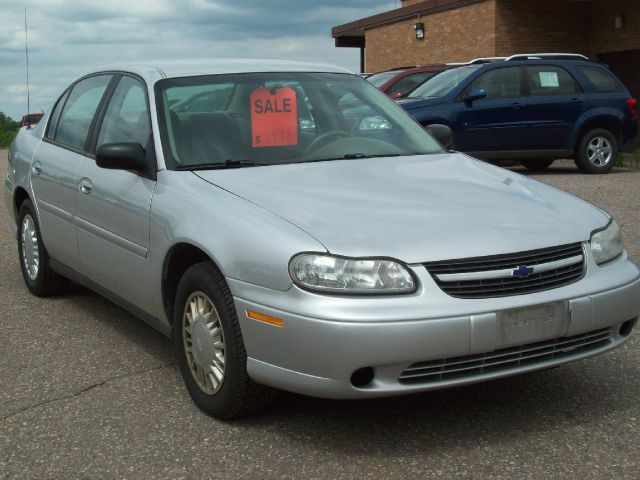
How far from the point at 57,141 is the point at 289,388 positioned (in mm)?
3131

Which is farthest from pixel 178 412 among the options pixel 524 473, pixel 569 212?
pixel 569 212

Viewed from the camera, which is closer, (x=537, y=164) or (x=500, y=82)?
(x=500, y=82)

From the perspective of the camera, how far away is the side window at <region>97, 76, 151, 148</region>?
5.12 meters

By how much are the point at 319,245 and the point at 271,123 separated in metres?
1.45

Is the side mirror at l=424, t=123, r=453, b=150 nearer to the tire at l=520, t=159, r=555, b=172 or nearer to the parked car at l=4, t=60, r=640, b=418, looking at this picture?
the parked car at l=4, t=60, r=640, b=418

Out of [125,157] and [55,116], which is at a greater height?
[55,116]

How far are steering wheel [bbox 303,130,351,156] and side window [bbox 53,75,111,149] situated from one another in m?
1.51

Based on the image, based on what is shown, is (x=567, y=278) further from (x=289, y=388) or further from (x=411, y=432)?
(x=289, y=388)

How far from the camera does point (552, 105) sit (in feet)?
49.2

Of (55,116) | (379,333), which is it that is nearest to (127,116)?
(55,116)

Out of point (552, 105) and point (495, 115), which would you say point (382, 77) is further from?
point (552, 105)

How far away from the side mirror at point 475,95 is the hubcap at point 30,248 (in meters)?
Result: 8.67

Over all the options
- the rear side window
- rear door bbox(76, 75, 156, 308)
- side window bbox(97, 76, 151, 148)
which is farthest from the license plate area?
the rear side window

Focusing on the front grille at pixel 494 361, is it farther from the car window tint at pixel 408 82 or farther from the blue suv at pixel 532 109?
the car window tint at pixel 408 82
